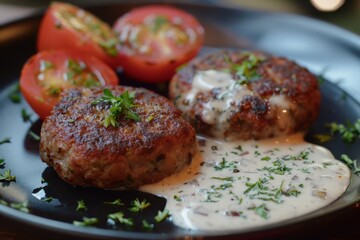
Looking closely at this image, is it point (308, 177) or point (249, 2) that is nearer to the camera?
point (308, 177)

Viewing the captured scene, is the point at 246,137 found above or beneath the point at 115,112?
beneath

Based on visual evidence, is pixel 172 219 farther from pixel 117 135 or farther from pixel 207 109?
pixel 207 109

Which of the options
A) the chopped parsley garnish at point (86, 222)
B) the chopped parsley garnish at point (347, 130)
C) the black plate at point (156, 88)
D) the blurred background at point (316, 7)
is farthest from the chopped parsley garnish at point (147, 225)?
the blurred background at point (316, 7)

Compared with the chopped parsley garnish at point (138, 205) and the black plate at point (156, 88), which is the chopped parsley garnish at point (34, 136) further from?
the chopped parsley garnish at point (138, 205)

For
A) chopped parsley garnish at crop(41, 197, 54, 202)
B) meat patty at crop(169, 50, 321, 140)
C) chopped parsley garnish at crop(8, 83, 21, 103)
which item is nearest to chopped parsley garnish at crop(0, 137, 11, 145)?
chopped parsley garnish at crop(8, 83, 21, 103)

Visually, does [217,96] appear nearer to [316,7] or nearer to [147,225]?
[147,225]

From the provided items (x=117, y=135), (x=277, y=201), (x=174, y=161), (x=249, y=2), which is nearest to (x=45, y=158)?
(x=117, y=135)

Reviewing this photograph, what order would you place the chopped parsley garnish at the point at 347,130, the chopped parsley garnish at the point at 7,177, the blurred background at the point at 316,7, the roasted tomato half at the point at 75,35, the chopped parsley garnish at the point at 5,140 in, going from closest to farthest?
the chopped parsley garnish at the point at 7,177 → the chopped parsley garnish at the point at 5,140 → the chopped parsley garnish at the point at 347,130 → the roasted tomato half at the point at 75,35 → the blurred background at the point at 316,7
